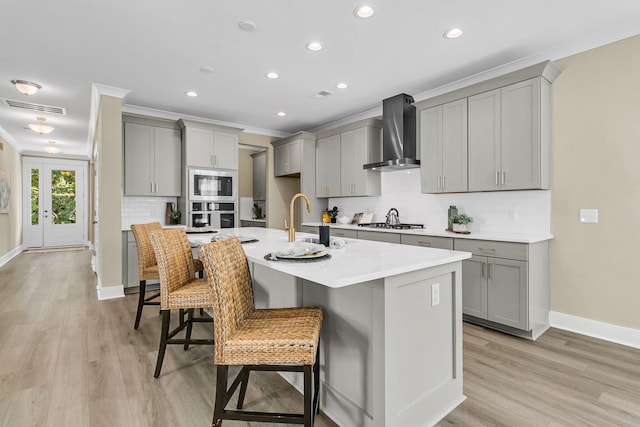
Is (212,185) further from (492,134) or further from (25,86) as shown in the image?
(492,134)

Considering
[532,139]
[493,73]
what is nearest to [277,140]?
[493,73]

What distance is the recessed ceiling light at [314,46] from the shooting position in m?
3.02

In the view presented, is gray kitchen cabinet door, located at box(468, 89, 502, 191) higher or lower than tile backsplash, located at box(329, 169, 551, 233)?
higher

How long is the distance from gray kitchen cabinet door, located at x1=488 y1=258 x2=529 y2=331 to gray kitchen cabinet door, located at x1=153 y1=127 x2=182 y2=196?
4.45 meters

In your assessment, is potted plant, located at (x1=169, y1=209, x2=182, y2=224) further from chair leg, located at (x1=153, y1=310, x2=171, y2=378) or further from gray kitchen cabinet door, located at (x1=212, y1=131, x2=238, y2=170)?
chair leg, located at (x1=153, y1=310, x2=171, y2=378)

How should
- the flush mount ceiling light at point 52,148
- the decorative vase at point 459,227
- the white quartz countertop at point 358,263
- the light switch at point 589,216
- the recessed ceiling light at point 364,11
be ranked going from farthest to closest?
1. the flush mount ceiling light at point 52,148
2. the decorative vase at point 459,227
3. the light switch at point 589,216
4. the recessed ceiling light at point 364,11
5. the white quartz countertop at point 358,263

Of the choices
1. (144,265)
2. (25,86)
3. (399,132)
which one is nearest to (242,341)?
(144,265)

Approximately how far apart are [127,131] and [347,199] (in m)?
3.50

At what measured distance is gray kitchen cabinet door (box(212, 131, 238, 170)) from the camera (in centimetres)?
525

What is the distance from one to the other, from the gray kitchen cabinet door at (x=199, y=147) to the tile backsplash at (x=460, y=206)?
7.82 feet

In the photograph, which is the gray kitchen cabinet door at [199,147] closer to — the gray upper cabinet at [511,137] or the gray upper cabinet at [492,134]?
the gray upper cabinet at [492,134]

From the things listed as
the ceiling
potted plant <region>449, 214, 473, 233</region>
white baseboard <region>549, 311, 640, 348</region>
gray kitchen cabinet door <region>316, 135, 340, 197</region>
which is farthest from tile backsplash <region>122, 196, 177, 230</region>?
white baseboard <region>549, 311, 640, 348</region>

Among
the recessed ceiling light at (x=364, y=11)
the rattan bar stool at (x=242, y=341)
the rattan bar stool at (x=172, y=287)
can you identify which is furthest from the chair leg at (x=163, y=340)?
the recessed ceiling light at (x=364, y=11)

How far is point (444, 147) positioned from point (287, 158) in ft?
9.88
